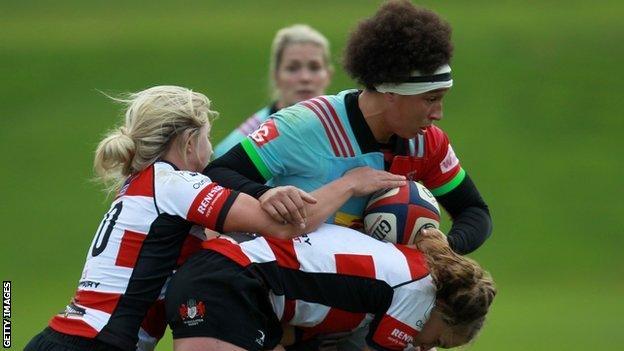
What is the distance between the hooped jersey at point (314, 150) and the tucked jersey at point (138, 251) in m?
0.41

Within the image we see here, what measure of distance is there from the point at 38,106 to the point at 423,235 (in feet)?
50.3

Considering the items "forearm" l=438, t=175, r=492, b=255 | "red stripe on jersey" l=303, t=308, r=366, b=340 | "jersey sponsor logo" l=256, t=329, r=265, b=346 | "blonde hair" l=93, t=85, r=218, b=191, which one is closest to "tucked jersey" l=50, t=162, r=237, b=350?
"blonde hair" l=93, t=85, r=218, b=191

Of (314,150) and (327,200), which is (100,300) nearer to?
(327,200)

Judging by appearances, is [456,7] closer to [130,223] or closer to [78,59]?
[78,59]

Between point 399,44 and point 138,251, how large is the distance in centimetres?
155

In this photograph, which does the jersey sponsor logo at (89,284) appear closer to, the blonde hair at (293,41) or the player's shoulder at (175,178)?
the player's shoulder at (175,178)

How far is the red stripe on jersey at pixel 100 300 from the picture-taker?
5527 millimetres

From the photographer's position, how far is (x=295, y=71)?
1012 centimetres

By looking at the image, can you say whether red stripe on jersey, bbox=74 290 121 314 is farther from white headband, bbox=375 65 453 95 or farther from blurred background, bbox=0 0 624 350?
blurred background, bbox=0 0 624 350

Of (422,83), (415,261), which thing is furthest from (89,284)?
(422,83)

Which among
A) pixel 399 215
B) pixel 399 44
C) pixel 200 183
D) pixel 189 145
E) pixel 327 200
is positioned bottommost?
pixel 399 215

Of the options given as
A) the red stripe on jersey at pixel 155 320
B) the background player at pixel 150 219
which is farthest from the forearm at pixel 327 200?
the red stripe on jersey at pixel 155 320

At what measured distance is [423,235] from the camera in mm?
5762

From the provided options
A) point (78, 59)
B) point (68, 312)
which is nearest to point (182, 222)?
point (68, 312)
